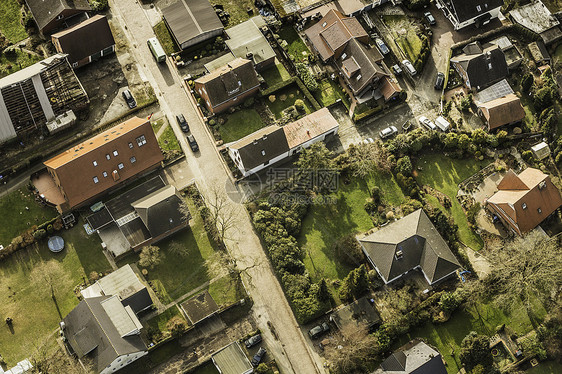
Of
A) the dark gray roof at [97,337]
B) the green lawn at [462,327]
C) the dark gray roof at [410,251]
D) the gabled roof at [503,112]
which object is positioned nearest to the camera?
the dark gray roof at [97,337]

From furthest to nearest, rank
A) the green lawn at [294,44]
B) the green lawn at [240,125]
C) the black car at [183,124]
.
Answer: the green lawn at [294,44] → the green lawn at [240,125] → the black car at [183,124]

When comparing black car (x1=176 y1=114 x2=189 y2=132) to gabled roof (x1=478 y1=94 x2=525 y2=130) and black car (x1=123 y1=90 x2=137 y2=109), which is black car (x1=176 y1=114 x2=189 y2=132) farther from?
gabled roof (x1=478 y1=94 x2=525 y2=130)

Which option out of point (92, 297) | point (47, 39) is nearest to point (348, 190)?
point (92, 297)

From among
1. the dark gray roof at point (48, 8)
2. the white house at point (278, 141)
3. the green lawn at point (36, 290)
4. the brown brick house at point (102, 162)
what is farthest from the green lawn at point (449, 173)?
the dark gray roof at point (48, 8)

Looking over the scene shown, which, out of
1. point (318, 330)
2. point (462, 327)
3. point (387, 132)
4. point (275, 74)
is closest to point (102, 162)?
point (275, 74)

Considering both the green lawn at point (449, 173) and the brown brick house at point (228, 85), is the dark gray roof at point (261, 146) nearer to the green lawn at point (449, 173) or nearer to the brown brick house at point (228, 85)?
the brown brick house at point (228, 85)

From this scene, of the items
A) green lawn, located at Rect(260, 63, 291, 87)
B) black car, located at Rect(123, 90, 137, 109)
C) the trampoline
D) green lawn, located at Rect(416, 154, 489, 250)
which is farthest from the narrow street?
green lawn, located at Rect(416, 154, 489, 250)

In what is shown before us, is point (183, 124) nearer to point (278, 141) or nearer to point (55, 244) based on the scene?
point (278, 141)
